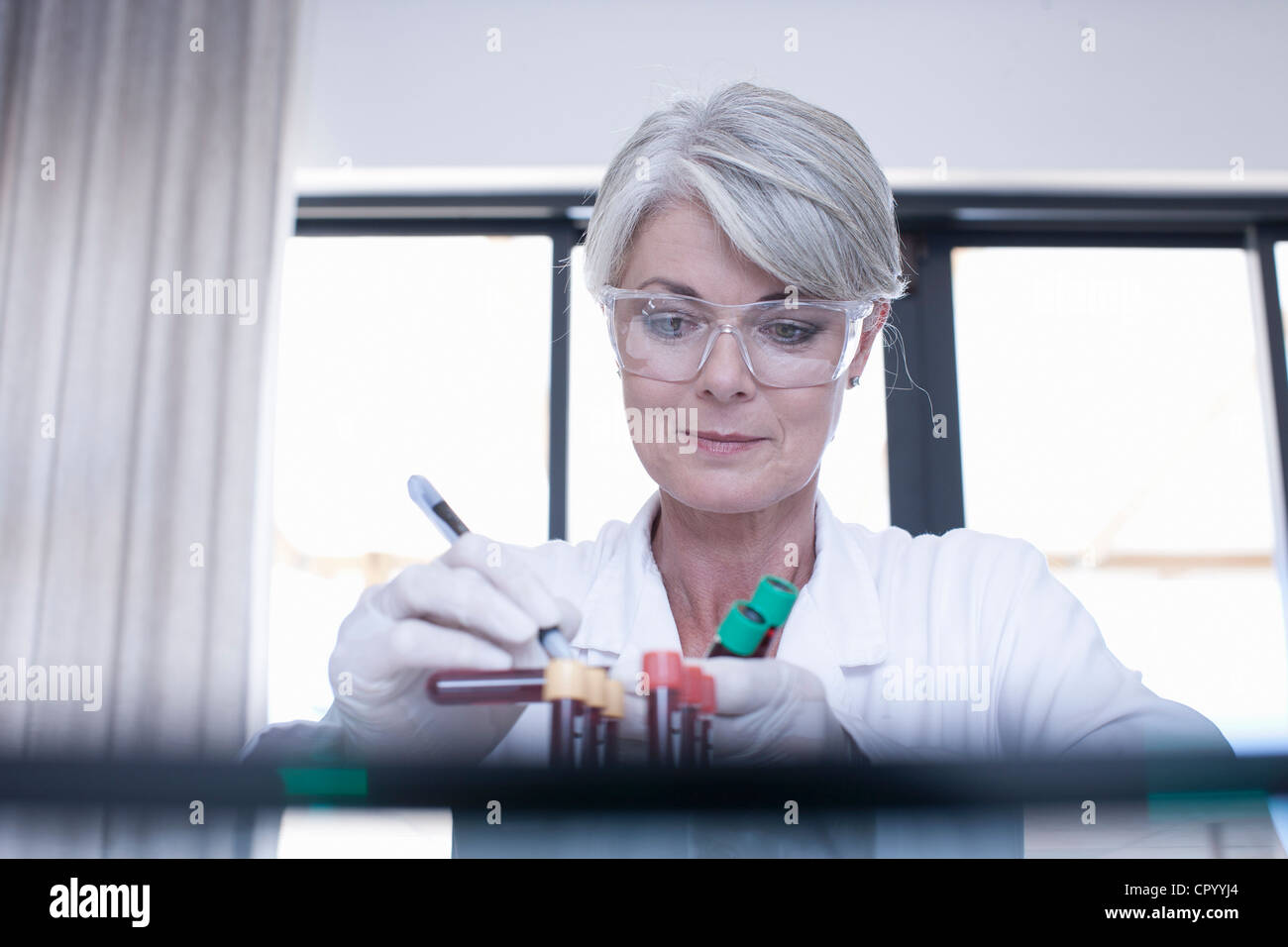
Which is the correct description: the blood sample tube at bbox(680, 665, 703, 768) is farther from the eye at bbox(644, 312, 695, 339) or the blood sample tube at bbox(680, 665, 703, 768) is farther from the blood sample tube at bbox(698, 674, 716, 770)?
the eye at bbox(644, 312, 695, 339)

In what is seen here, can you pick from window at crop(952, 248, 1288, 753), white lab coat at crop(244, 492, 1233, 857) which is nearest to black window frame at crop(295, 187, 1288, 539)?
window at crop(952, 248, 1288, 753)

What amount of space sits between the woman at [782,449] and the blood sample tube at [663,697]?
366 mm

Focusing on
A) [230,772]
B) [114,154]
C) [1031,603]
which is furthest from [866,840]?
[114,154]

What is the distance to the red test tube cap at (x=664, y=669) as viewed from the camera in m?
0.27

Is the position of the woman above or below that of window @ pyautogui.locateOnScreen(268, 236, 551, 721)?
below

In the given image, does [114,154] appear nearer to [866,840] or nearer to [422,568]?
[422,568]

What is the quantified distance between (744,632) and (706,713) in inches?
3.1

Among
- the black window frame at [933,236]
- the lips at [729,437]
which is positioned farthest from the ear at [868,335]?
the black window frame at [933,236]

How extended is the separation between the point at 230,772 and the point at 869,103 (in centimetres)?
201

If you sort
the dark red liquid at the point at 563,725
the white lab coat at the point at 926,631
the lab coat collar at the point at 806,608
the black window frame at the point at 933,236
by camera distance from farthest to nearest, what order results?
the black window frame at the point at 933,236
the lab coat collar at the point at 806,608
the white lab coat at the point at 926,631
the dark red liquid at the point at 563,725

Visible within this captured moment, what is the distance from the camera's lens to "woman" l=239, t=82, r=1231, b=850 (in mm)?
716

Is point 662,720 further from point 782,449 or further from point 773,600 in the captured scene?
point 782,449

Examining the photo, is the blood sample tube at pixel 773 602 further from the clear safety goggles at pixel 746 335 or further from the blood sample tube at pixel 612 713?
the clear safety goggles at pixel 746 335

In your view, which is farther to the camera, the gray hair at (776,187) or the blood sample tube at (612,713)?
the gray hair at (776,187)
